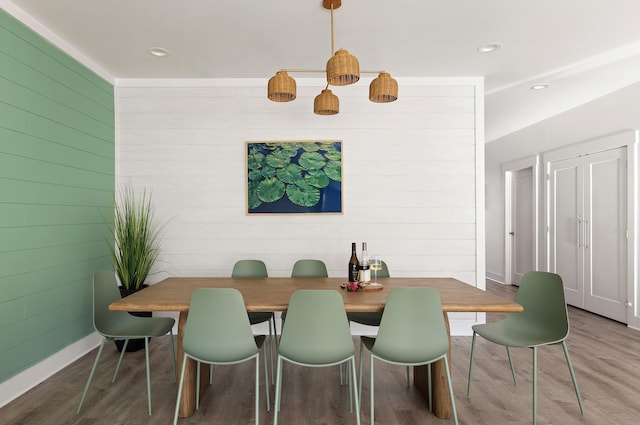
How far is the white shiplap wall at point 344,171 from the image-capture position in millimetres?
4109

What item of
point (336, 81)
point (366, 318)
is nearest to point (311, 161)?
point (336, 81)

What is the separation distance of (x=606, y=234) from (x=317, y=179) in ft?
12.1

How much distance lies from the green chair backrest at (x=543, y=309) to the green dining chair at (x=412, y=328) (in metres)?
0.83

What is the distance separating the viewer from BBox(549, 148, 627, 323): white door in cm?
442

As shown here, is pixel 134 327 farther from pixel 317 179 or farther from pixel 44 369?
pixel 317 179

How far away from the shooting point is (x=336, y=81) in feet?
7.79

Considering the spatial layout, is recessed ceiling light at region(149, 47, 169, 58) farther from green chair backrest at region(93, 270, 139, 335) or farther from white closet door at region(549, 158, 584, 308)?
white closet door at region(549, 158, 584, 308)

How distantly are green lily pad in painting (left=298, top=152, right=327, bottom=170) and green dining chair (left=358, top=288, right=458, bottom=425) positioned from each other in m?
2.28

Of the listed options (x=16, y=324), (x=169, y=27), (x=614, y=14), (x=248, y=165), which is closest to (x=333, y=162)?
(x=248, y=165)

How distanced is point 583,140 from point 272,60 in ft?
13.8

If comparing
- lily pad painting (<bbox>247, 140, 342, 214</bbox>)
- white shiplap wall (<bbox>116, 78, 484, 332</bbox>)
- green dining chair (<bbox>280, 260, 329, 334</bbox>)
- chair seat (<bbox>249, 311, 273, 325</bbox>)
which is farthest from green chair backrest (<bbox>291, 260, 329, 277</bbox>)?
lily pad painting (<bbox>247, 140, 342, 214</bbox>)

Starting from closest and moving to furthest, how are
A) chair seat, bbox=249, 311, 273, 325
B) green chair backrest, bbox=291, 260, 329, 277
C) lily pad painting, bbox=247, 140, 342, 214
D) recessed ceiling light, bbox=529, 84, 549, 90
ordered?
chair seat, bbox=249, 311, 273, 325 → green chair backrest, bbox=291, 260, 329, 277 → lily pad painting, bbox=247, 140, 342, 214 → recessed ceiling light, bbox=529, 84, 549, 90

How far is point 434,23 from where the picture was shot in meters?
3.00

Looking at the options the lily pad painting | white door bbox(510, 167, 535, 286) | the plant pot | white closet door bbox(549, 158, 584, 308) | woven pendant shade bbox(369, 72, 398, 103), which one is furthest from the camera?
white door bbox(510, 167, 535, 286)
